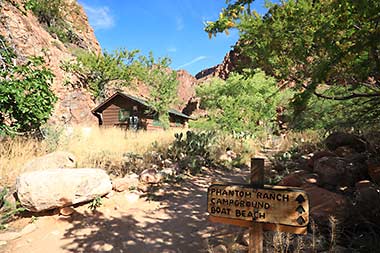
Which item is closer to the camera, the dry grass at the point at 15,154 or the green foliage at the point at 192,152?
the dry grass at the point at 15,154

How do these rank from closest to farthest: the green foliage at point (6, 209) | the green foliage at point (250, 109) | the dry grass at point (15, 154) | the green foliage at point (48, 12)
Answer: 1. the green foliage at point (6, 209)
2. the dry grass at point (15, 154)
3. the green foliage at point (250, 109)
4. the green foliage at point (48, 12)

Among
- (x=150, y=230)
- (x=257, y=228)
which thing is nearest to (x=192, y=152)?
(x=150, y=230)

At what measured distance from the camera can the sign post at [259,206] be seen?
165 cm

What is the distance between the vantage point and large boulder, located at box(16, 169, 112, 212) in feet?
12.5

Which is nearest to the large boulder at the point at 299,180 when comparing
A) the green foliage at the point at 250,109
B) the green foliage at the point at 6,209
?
the green foliage at the point at 6,209

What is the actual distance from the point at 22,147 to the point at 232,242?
19.2 feet

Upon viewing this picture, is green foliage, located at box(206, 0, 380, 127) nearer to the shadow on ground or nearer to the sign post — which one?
the sign post

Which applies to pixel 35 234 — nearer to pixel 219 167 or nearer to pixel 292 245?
pixel 292 245

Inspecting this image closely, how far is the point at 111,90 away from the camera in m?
31.1

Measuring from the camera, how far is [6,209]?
396cm

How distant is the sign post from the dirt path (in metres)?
0.94

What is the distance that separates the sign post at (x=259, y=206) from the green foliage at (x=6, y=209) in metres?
3.62

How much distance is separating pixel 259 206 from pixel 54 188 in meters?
3.54

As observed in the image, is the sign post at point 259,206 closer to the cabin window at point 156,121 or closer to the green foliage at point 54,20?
the cabin window at point 156,121
